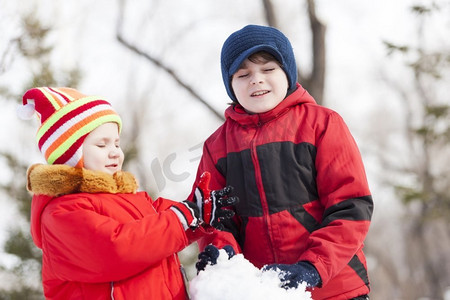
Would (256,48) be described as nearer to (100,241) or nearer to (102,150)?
(102,150)

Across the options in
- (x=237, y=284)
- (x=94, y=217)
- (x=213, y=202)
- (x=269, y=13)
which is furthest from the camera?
(x=269, y=13)

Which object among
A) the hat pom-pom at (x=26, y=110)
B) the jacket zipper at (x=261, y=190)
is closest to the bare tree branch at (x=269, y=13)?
the jacket zipper at (x=261, y=190)

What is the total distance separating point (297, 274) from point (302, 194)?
39 cm

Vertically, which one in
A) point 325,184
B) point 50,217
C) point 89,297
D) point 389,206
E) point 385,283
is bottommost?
point 385,283

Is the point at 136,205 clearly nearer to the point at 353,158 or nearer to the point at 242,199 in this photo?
the point at 242,199

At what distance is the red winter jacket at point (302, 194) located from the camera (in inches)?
85.5

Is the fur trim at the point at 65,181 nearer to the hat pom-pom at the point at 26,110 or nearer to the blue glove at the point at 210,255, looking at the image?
the hat pom-pom at the point at 26,110

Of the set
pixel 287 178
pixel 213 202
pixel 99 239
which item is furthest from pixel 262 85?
pixel 99 239

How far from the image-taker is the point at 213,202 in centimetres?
225

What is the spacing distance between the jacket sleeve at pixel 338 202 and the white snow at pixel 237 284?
0.18 meters

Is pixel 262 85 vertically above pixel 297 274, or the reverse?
pixel 262 85

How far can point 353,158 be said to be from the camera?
2.26 meters

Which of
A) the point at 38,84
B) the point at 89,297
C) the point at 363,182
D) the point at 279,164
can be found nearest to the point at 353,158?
the point at 363,182

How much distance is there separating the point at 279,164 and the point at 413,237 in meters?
17.4
